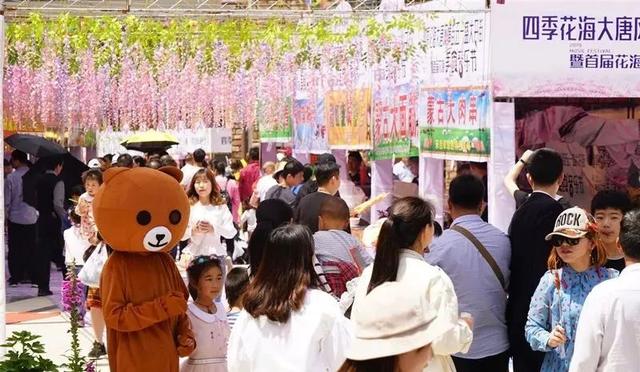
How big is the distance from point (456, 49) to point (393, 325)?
26.5 feet

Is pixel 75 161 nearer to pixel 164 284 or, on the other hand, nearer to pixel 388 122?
pixel 388 122

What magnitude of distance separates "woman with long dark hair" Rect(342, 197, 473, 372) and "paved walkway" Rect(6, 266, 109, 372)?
499 centimetres

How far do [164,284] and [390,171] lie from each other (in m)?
9.29

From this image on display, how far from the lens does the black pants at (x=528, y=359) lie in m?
6.23

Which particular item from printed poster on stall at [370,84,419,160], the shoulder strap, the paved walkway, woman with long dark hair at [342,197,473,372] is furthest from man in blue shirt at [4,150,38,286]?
woman with long dark hair at [342,197,473,372]

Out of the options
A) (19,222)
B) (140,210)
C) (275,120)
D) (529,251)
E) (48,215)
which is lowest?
(19,222)

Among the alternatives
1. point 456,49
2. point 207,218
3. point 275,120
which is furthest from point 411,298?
point 275,120

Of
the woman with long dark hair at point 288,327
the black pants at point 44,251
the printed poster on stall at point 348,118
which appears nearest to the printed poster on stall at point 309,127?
the printed poster on stall at point 348,118

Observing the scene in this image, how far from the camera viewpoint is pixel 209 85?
15969 mm

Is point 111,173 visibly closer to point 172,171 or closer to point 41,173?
point 172,171

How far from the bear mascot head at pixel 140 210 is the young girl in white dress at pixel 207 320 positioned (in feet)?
0.80

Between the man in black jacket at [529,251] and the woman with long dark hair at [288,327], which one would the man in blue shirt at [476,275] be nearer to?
the man in black jacket at [529,251]

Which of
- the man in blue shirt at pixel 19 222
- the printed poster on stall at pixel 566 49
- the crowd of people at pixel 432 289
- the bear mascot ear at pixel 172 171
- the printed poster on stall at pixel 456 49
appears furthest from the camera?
the man in blue shirt at pixel 19 222

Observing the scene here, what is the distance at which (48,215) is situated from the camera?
1500cm
